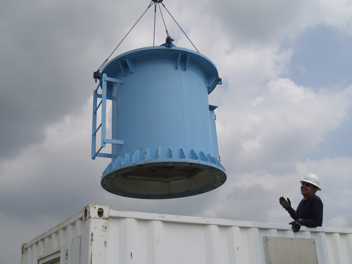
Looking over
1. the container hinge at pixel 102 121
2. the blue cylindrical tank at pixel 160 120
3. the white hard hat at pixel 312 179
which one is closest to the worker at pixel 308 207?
the white hard hat at pixel 312 179

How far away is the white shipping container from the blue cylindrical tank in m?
2.57

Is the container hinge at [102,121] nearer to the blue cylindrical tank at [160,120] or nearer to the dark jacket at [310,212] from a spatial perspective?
the blue cylindrical tank at [160,120]

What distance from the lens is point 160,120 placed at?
7602 millimetres

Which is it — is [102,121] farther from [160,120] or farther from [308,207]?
[308,207]

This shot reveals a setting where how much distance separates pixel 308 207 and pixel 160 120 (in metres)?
3.34

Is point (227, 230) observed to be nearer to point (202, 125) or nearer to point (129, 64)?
point (202, 125)

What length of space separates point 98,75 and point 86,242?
6.08 metres

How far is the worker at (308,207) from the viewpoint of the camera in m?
5.63

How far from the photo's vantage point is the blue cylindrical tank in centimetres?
747

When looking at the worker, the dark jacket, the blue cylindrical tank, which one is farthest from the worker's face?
the blue cylindrical tank

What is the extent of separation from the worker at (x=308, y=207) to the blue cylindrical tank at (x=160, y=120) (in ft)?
6.11

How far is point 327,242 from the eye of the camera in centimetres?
589

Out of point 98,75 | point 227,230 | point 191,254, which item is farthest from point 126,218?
point 98,75

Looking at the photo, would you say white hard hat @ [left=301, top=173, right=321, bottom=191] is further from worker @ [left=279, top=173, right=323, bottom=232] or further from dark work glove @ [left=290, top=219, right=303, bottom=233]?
dark work glove @ [left=290, top=219, right=303, bottom=233]
